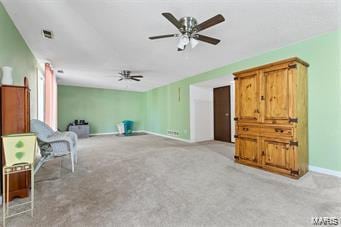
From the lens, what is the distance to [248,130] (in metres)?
3.25

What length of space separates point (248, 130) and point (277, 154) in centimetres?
65

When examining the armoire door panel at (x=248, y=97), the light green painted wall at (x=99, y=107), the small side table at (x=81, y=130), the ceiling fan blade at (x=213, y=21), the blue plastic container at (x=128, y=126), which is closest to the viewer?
the ceiling fan blade at (x=213, y=21)

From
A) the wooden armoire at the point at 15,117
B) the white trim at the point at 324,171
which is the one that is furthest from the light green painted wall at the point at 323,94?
the wooden armoire at the point at 15,117

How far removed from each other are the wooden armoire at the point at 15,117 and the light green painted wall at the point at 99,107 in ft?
21.3

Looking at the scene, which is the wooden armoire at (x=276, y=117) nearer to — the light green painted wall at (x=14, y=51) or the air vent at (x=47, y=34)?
the air vent at (x=47, y=34)

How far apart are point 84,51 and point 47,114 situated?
2.49m

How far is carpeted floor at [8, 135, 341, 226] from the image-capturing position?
1616 millimetres

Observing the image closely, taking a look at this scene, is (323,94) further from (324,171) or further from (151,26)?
(151,26)

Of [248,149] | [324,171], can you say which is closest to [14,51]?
[248,149]

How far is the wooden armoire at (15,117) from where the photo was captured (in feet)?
6.34

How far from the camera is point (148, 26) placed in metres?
2.56

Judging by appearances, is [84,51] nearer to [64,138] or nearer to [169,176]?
[64,138]

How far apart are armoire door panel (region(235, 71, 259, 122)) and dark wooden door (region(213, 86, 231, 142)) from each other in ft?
8.79

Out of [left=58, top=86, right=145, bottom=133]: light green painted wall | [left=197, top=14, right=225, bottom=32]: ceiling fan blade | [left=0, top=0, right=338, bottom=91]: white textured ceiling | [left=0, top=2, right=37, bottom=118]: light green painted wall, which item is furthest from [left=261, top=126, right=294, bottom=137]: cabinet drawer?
[left=58, top=86, right=145, bottom=133]: light green painted wall
